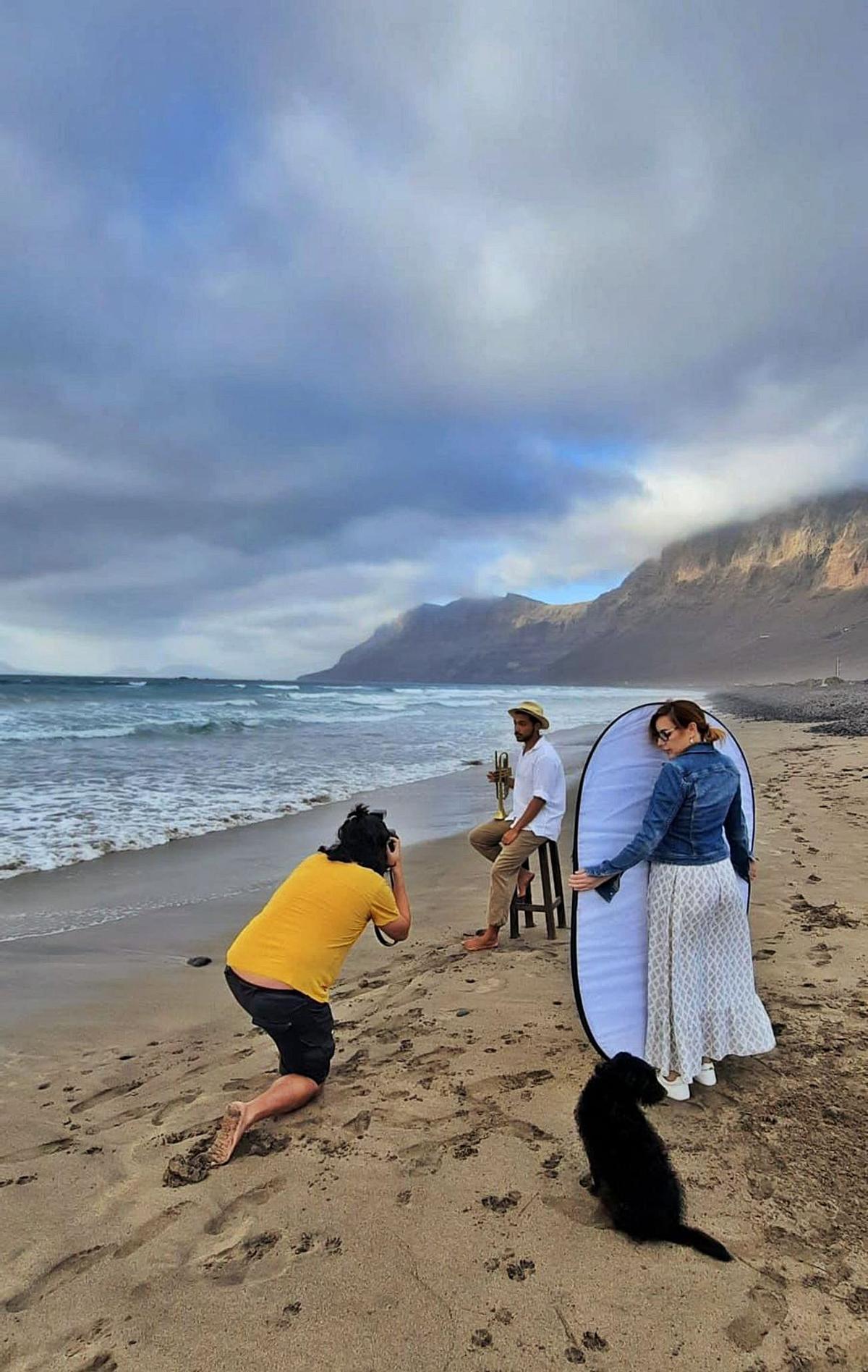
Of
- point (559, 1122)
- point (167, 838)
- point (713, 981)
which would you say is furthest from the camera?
point (167, 838)

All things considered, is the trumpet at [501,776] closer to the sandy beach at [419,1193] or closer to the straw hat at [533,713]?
the straw hat at [533,713]

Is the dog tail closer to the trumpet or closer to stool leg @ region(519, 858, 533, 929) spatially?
stool leg @ region(519, 858, 533, 929)

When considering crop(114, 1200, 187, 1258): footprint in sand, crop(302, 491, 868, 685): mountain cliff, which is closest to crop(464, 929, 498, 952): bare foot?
crop(114, 1200, 187, 1258): footprint in sand

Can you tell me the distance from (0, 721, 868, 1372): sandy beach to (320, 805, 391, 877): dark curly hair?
1.06 m

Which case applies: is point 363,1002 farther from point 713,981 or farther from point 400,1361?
point 400,1361

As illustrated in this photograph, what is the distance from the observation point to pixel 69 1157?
2.99 m

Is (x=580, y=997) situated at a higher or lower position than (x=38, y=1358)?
higher

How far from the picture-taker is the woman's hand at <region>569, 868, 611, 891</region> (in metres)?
3.21

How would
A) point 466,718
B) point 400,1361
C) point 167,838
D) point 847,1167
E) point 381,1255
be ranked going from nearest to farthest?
point 400,1361, point 381,1255, point 847,1167, point 167,838, point 466,718

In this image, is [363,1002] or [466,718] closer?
[363,1002]

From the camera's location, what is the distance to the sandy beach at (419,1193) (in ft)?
6.57

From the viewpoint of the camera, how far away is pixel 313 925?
10.6 feet

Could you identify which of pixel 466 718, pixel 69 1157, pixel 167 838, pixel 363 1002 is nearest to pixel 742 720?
pixel 466 718

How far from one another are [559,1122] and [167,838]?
7.56 m
